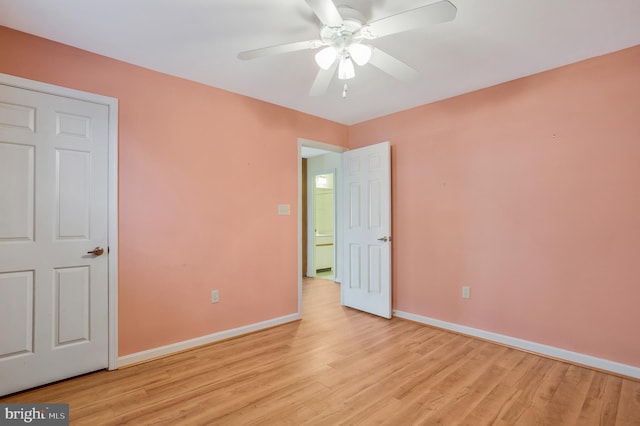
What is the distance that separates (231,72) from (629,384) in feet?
13.0

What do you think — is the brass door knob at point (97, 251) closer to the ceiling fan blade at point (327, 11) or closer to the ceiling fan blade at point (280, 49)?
the ceiling fan blade at point (280, 49)

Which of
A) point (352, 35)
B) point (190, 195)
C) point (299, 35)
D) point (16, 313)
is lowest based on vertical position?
point (16, 313)

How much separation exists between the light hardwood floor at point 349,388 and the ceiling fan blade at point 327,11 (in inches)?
90.1

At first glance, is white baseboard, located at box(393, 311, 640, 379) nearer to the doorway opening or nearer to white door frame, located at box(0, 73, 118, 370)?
the doorway opening

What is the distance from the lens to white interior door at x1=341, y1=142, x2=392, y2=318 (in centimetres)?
376

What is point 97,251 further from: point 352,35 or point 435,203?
point 435,203

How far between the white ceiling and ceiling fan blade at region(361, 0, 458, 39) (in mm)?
Result: 282

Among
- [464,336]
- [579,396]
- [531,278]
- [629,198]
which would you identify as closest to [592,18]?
[629,198]

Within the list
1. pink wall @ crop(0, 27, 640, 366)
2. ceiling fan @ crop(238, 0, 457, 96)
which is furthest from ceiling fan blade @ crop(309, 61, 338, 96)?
pink wall @ crop(0, 27, 640, 366)

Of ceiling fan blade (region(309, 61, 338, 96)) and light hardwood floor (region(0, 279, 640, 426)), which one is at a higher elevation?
ceiling fan blade (region(309, 61, 338, 96))

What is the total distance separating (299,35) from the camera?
7.32 feet

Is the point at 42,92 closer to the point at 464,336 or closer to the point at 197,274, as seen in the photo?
the point at 197,274

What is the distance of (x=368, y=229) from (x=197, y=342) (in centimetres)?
228

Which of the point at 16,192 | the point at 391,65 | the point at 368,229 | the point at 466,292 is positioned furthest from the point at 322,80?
the point at 466,292
